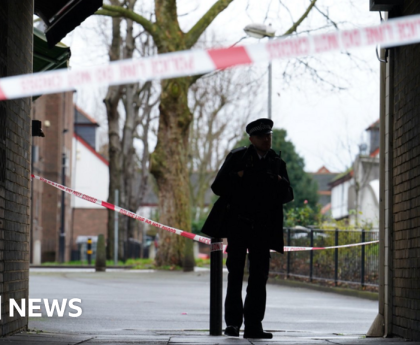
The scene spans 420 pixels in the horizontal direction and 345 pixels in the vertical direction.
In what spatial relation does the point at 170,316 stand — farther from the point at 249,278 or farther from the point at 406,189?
the point at 406,189

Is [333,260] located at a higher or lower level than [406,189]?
lower

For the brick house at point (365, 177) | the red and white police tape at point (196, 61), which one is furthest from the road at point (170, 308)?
the brick house at point (365, 177)

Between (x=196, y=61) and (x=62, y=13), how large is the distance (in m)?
5.03

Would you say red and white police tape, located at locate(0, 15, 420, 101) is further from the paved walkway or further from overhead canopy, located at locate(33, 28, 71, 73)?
overhead canopy, located at locate(33, 28, 71, 73)

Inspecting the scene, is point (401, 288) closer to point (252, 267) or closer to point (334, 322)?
point (252, 267)

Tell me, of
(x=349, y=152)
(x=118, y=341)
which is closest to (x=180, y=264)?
(x=118, y=341)

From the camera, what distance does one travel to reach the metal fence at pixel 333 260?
1762 cm

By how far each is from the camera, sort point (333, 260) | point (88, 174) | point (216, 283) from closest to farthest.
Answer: point (216, 283), point (333, 260), point (88, 174)

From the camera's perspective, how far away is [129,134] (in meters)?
41.2

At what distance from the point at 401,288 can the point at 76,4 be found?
13.4 ft

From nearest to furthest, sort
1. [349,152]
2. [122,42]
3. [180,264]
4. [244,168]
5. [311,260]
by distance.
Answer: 1. [244,168]
2. [311,260]
3. [180,264]
4. [122,42]
5. [349,152]

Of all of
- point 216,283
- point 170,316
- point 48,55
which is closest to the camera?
point 216,283

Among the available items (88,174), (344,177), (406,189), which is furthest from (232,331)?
(344,177)

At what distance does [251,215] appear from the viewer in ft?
Answer: 24.9
